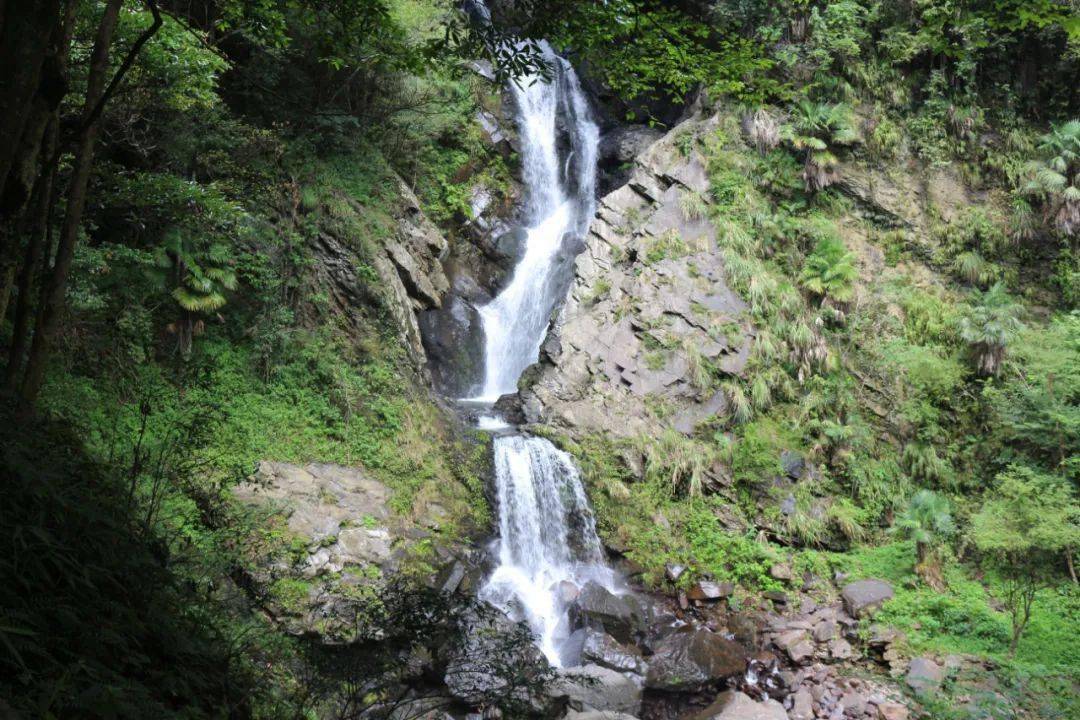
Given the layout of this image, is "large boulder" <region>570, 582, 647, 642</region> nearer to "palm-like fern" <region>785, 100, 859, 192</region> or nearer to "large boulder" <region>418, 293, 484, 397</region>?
"large boulder" <region>418, 293, 484, 397</region>

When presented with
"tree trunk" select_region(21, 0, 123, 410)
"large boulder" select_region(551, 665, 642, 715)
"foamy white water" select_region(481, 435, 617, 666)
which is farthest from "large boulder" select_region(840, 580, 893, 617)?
"tree trunk" select_region(21, 0, 123, 410)

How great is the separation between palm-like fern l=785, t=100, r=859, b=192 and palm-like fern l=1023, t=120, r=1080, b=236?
4.07 m

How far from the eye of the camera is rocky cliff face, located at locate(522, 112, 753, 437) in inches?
508

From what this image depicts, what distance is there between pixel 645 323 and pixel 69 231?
1086cm

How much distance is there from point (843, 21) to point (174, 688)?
1899 centimetres

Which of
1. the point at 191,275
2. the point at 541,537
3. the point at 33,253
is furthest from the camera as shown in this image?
the point at 541,537

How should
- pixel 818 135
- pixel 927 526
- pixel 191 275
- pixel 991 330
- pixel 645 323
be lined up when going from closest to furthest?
pixel 191 275
pixel 927 526
pixel 991 330
pixel 645 323
pixel 818 135

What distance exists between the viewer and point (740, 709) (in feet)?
25.8

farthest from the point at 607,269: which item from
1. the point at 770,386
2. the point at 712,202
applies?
the point at 770,386

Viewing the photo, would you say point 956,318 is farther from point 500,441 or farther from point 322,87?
point 322,87

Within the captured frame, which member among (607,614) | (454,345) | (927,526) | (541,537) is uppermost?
(454,345)

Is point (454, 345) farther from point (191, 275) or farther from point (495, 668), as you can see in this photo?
point (495, 668)

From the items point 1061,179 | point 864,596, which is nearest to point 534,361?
point 864,596

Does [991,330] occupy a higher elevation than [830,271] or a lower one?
lower
